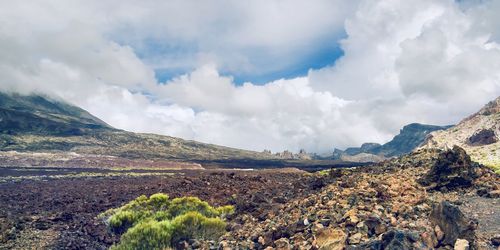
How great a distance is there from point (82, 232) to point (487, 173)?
2181 cm

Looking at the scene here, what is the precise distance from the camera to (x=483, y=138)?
1195 inches

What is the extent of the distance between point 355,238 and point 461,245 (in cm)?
277

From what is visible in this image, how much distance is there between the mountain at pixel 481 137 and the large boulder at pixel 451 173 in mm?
5253

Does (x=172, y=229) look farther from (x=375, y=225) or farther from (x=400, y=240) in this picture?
(x=400, y=240)

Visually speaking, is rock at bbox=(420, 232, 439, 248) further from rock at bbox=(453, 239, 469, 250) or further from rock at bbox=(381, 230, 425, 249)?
rock at bbox=(453, 239, 469, 250)

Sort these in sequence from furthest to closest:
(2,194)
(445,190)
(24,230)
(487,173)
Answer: (2,194) → (24,230) → (487,173) → (445,190)

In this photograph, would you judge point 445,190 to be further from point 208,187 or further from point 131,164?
point 131,164

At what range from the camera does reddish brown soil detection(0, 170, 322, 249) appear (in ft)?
70.4

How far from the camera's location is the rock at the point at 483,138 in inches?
1169

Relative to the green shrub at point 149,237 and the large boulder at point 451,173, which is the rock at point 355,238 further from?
the green shrub at point 149,237

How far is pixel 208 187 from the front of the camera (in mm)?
34938

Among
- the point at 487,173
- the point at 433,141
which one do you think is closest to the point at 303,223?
the point at 487,173

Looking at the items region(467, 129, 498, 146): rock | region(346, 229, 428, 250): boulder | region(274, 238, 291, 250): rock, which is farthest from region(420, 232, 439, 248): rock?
region(467, 129, 498, 146): rock

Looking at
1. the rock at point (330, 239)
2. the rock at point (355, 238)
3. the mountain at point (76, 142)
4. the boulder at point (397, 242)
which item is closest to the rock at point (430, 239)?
the boulder at point (397, 242)
